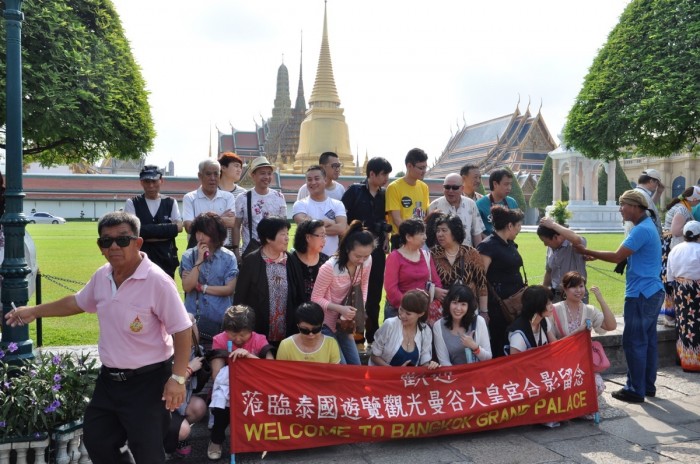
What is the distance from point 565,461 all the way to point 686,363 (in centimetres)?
314

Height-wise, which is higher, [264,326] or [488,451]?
[264,326]

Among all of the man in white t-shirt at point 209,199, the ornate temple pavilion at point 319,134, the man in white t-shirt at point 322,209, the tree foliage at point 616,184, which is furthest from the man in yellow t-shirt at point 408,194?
the ornate temple pavilion at point 319,134

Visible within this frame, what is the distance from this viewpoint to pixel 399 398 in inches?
168

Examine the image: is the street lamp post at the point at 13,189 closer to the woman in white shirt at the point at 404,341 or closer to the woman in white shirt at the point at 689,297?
the woman in white shirt at the point at 404,341

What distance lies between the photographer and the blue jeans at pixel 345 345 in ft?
15.2

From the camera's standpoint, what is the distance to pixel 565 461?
399cm

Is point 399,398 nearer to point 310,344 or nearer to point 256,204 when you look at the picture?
point 310,344

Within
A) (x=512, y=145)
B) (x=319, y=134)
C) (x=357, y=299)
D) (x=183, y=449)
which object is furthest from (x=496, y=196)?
(x=512, y=145)

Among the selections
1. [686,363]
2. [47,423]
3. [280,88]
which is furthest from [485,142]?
[47,423]

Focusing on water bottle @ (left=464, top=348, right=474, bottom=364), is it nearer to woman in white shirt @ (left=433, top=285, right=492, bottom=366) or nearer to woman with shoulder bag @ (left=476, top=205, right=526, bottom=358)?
woman in white shirt @ (left=433, top=285, right=492, bottom=366)

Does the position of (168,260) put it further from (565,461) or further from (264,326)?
(565,461)

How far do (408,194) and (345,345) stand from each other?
78.4 inches

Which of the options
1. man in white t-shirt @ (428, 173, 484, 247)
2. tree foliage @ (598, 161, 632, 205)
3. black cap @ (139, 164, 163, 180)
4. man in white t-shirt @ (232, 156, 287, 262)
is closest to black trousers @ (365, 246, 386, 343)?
man in white t-shirt @ (428, 173, 484, 247)

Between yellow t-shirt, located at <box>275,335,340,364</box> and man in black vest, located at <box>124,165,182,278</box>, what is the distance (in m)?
1.88
